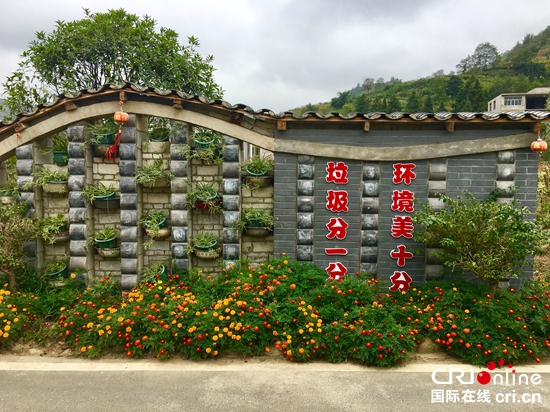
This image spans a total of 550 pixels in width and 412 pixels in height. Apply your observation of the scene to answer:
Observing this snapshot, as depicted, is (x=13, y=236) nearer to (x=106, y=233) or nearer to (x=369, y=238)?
(x=106, y=233)

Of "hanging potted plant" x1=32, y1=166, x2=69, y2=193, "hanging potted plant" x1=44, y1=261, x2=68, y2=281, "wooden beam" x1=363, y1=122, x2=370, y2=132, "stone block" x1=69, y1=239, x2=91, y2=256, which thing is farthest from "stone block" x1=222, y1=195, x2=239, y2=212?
"hanging potted plant" x1=44, y1=261, x2=68, y2=281

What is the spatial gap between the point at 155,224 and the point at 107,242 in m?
1.00

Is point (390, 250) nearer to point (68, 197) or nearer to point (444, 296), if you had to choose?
Result: point (444, 296)

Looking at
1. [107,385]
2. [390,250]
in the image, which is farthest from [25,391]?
[390,250]

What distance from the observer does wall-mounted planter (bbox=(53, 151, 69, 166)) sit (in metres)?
6.37

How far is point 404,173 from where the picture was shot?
6.05 m

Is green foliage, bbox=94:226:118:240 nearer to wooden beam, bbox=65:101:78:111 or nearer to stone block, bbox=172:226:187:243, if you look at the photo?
stone block, bbox=172:226:187:243

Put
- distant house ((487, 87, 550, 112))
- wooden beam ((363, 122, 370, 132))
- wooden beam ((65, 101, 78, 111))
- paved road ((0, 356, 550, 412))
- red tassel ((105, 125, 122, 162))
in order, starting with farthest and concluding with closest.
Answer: distant house ((487, 87, 550, 112))
red tassel ((105, 125, 122, 162))
wooden beam ((65, 101, 78, 111))
wooden beam ((363, 122, 370, 132))
paved road ((0, 356, 550, 412))

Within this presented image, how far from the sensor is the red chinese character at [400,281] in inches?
243

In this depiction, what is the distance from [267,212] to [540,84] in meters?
49.8

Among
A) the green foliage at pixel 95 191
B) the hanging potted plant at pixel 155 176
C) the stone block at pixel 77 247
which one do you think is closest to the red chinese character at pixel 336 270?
the hanging potted plant at pixel 155 176

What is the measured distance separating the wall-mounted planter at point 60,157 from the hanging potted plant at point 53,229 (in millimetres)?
1022

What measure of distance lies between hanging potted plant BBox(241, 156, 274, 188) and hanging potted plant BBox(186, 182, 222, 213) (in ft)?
2.13

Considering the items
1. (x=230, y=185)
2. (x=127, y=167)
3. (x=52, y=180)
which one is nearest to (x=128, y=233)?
(x=127, y=167)
